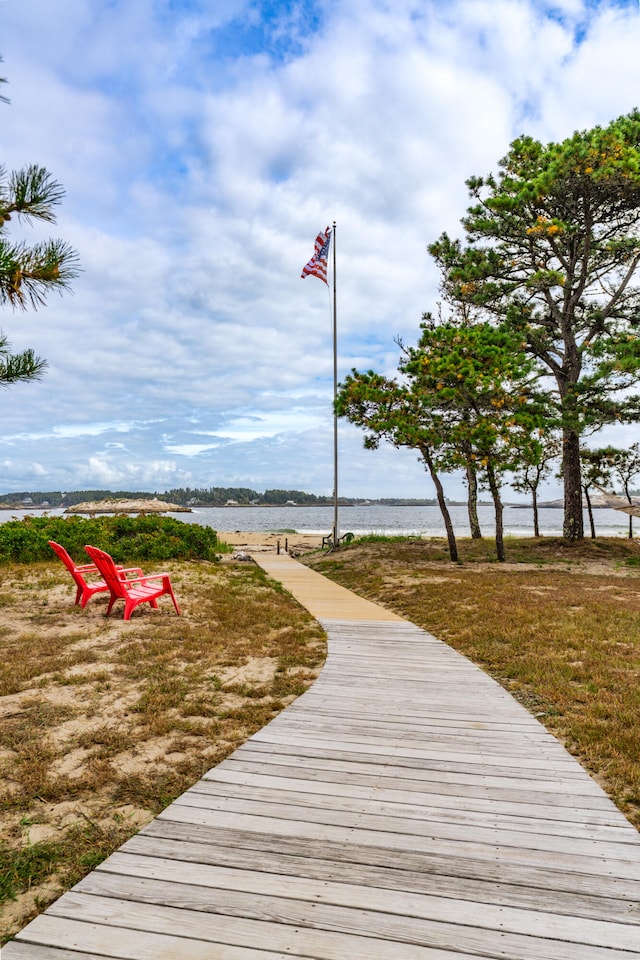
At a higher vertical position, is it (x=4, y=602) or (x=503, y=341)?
(x=503, y=341)

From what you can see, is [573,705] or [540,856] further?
[573,705]

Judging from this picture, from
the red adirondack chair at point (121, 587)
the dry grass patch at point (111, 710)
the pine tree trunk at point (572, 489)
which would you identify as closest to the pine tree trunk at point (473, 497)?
the pine tree trunk at point (572, 489)

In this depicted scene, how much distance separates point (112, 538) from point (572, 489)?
16.1m

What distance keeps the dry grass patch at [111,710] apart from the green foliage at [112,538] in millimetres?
6069

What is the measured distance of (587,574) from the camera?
46.6 ft

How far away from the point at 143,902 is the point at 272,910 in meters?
0.54

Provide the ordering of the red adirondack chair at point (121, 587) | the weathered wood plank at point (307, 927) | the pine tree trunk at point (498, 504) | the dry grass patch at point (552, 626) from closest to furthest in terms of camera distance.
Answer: the weathered wood plank at point (307, 927)
the dry grass patch at point (552, 626)
the red adirondack chair at point (121, 587)
the pine tree trunk at point (498, 504)

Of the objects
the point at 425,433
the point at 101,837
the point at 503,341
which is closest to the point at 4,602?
the point at 101,837

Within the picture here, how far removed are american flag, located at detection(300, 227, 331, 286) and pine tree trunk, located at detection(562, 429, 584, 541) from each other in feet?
34.7

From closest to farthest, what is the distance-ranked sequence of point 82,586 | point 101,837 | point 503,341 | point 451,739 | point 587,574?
point 101,837 → point 451,739 → point 82,586 → point 587,574 → point 503,341

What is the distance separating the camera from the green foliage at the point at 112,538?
15.0 m

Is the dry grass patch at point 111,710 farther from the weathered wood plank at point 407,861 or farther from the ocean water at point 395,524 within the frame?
the ocean water at point 395,524

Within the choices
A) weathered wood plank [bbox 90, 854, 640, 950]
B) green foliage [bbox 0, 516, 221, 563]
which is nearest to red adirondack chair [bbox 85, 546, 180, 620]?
weathered wood plank [bbox 90, 854, 640, 950]

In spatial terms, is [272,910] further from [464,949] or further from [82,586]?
[82,586]
